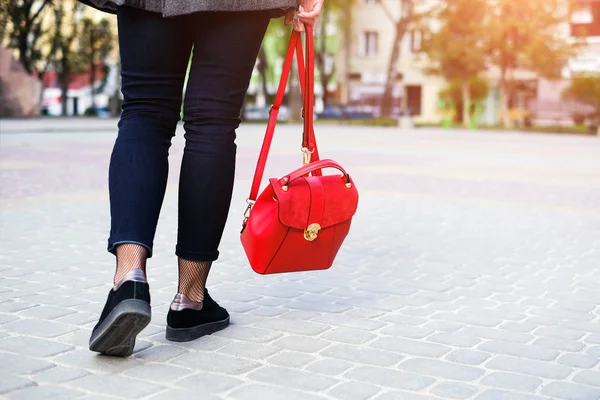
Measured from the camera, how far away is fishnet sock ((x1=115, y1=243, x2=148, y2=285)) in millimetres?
2562

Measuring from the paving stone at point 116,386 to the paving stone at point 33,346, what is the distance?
305mm

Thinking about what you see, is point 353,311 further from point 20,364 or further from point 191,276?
point 20,364

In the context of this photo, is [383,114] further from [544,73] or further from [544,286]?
[544,286]

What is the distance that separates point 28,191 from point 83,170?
102 inches

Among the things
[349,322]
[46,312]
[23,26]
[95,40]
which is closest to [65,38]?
[95,40]

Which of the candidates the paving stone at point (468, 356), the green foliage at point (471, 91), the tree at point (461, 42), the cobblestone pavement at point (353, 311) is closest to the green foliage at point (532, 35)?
the tree at point (461, 42)

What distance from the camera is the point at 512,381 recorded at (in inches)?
103

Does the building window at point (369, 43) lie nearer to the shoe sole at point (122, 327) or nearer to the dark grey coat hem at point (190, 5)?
the dark grey coat hem at point (190, 5)

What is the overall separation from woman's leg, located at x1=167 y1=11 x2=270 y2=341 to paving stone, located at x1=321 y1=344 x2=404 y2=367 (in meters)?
0.43

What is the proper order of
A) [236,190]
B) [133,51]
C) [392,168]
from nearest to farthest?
1. [133,51]
2. [236,190]
3. [392,168]

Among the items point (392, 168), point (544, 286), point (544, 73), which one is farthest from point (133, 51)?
point (544, 73)

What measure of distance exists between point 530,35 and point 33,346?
34711 millimetres

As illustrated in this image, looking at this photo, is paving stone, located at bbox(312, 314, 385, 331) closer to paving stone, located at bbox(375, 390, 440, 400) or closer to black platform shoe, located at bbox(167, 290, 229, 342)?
black platform shoe, located at bbox(167, 290, 229, 342)

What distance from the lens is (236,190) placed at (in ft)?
27.3
